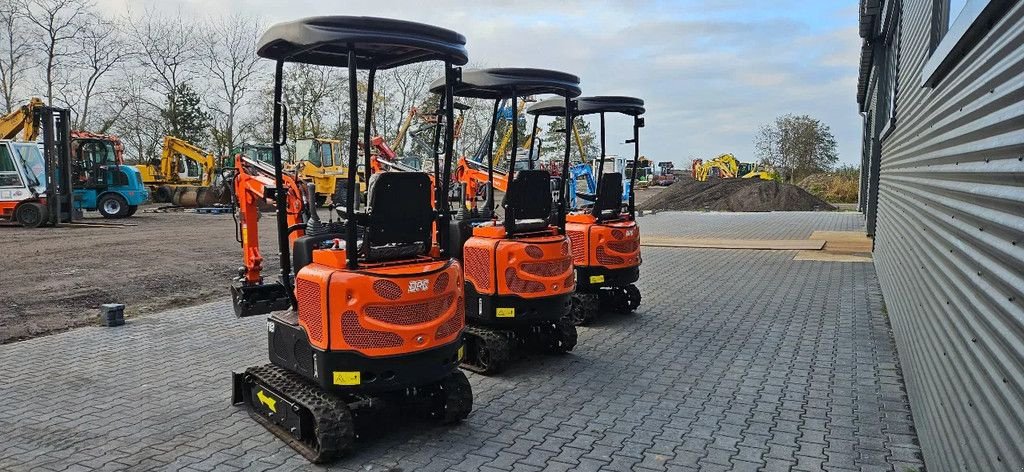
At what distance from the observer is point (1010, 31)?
8.45ft

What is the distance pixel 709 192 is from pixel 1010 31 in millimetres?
33607

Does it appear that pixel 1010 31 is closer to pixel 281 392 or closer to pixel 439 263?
pixel 439 263

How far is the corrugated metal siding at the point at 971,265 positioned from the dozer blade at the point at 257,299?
16.1ft

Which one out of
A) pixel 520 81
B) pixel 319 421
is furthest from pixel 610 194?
pixel 319 421

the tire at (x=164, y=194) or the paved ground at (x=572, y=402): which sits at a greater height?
the tire at (x=164, y=194)

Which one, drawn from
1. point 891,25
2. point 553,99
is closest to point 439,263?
point 553,99

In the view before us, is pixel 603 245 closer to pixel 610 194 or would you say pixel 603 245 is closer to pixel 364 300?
pixel 610 194

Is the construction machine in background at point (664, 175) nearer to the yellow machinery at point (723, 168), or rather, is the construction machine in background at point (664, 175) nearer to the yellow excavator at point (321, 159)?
the yellow machinery at point (723, 168)

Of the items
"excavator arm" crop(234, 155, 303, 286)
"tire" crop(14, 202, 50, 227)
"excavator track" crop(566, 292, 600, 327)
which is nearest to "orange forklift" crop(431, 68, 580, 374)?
"excavator track" crop(566, 292, 600, 327)

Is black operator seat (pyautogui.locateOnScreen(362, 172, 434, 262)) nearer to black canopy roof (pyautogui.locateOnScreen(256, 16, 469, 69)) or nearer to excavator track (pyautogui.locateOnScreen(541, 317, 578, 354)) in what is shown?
black canopy roof (pyautogui.locateOnScreen(256, 16, 469, 69))

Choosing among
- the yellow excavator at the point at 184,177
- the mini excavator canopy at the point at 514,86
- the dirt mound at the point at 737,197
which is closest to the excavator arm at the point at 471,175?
the mini excavator canopy at the point at 514,86

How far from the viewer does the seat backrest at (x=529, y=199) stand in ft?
21.7

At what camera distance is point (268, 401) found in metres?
4.73

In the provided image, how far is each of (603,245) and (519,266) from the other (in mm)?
2141
